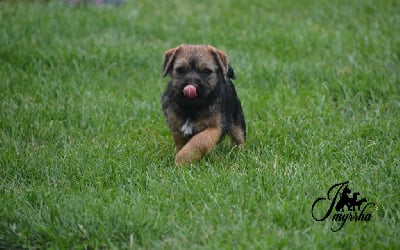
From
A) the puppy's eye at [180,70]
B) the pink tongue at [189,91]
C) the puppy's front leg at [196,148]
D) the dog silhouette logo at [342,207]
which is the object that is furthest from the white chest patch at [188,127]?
the dog silhouette logo at [342,207]

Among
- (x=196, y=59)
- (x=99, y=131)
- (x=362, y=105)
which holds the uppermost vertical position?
(x=196, y=59)

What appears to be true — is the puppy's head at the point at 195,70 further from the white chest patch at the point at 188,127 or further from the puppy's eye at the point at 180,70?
the white chest patch at the point at 188,127

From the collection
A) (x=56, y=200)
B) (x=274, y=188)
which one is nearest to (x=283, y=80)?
(x=274, y=188)

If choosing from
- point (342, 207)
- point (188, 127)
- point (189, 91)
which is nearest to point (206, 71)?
point (189, 91)

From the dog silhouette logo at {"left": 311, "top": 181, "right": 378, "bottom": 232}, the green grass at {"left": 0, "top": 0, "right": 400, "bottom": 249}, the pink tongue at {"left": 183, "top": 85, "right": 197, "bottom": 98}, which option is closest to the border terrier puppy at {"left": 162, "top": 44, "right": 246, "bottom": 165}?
the pink tongue at {"left": 183, "top": 85, "right": 197, "bottom": 98}

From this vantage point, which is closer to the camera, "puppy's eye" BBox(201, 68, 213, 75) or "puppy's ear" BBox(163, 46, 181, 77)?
"puppy's eye" BBox(201, 68, 213, 75)

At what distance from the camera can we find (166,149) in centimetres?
613

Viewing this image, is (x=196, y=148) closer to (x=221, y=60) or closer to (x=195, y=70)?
(x=195, y=70)

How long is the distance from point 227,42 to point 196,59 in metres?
3.49

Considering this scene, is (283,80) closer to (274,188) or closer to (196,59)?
(196,59)

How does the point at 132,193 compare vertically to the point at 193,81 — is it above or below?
below

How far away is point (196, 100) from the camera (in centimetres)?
557

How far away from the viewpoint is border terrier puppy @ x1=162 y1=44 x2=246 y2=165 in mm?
5523

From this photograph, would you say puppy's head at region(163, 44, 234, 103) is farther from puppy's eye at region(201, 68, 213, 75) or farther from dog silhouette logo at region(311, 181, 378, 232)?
dog silhouette logo at region(311, 181, 378, 232)
